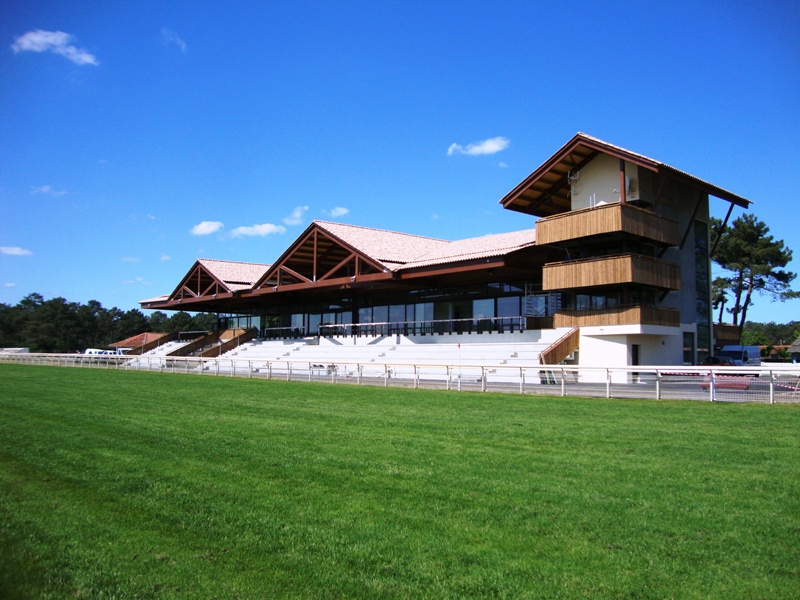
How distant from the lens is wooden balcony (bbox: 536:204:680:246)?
28.3 m

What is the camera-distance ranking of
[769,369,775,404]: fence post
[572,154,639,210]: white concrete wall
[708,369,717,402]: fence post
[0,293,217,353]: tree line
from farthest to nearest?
[0,293,217,353]: tree line, [572,154,639,210]: white concrete wall, [708,369,717,402]: fence post, [769,369,775,404]: fence post

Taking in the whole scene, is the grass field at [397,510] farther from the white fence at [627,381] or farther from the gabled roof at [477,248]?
the gabled roof at [477,248]

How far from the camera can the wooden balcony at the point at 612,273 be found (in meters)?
28.4

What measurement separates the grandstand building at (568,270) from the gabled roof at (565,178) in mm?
69

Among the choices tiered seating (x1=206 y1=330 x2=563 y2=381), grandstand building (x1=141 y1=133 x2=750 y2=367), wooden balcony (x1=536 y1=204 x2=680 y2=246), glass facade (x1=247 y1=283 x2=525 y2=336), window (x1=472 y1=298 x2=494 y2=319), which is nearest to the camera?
tiered seating (x1=206 y1=330 x2=563 y2=381)

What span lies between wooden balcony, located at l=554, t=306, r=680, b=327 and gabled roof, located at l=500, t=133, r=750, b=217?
6571 mm

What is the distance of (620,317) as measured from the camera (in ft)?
95.0

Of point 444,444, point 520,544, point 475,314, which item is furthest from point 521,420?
point 475,314

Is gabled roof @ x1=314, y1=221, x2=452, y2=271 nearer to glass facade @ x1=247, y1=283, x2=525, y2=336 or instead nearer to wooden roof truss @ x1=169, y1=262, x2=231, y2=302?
glass facade @ x1=247, y1=283, x2=525, y2=336

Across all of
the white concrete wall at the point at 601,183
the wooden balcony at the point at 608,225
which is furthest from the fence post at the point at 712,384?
the white concrete wall at the point at 601,183

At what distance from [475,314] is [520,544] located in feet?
114

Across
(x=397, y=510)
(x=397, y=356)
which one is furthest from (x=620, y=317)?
(x=397, y=510)

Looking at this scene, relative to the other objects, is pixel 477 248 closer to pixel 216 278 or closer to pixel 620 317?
pixel 620 317

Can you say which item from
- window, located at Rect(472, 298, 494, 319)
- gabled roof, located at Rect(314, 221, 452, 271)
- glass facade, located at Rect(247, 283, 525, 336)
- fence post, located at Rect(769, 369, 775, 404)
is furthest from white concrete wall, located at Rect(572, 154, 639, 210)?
fence post, located at Rect(769, 369, 775, 404)
